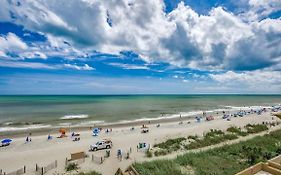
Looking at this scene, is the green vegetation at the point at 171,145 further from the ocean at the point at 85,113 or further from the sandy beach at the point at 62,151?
the ocean at the point at 85,113

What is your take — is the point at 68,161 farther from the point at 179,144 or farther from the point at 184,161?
the point at 179,144

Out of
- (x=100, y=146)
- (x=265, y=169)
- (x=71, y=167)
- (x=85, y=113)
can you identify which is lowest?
(x=71, y=167)

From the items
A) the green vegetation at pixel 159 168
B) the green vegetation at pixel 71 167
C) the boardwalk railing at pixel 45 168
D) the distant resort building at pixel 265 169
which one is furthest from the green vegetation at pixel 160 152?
the distant resort building at pixel 265 169

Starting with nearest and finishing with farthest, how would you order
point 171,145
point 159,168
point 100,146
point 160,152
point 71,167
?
point 159,168 < point 71,167 < point 160,152 < point 100,146 < point 171,145

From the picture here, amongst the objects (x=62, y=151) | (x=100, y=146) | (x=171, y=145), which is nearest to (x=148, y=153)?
(x=171, y=145)

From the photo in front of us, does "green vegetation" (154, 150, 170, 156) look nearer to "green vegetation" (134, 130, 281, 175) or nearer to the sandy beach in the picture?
the sandy beach

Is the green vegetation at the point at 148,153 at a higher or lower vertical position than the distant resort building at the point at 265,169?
lower

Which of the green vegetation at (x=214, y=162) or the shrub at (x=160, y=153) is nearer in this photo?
the green vegetation at (x=214, y=162)

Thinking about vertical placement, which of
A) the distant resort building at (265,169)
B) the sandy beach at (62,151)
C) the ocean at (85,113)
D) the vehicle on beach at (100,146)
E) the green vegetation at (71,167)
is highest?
the distant resort building at (265,169)

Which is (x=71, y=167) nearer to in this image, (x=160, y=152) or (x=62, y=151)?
(x=62, y=151)
